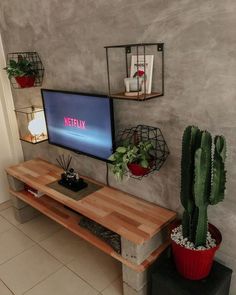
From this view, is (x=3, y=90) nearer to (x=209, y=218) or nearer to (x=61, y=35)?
(x=61, y=35)

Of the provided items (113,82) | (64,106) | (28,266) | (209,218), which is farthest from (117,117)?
(28,266)

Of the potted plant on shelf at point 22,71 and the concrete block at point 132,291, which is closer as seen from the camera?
the concrete block at point 132,291

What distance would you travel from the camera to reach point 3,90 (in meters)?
3.01

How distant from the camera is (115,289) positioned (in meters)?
2.05

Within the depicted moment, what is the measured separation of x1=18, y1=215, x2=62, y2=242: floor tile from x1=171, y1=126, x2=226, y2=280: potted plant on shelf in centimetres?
145

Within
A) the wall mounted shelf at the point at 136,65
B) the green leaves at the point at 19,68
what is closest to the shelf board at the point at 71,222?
the wall mounted shelf at the point at 136,65

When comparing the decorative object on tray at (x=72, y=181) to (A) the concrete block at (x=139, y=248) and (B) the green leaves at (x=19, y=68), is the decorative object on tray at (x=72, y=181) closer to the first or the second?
(A) the concrete block at (x=139, y=248)

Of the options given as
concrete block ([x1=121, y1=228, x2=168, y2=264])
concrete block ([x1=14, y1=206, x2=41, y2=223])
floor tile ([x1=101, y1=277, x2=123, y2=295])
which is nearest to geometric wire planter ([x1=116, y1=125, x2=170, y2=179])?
concrete block ([x1=121, y1=228, x2=168, y2=264])

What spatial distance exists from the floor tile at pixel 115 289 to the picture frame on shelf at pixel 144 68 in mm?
1425

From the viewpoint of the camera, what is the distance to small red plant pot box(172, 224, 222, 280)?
5.17ft

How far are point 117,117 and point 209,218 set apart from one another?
96cm

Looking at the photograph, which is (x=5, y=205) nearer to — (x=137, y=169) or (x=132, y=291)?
(x=132, y=291)

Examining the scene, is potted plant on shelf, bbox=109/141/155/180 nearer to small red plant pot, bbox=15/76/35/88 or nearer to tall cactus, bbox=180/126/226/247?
tall cactus, bbox=180/126/226/247

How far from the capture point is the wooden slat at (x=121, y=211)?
1.76 m
